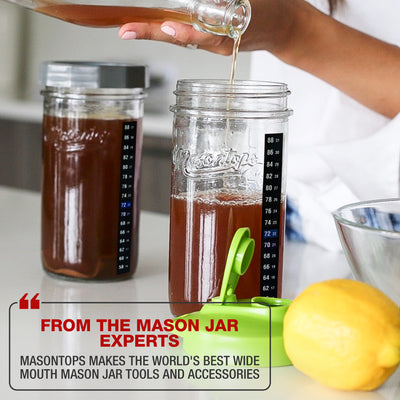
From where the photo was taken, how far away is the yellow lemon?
64 centimetres

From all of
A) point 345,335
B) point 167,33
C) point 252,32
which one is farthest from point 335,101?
point 345,335

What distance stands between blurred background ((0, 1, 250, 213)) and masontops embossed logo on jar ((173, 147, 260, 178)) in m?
1.99

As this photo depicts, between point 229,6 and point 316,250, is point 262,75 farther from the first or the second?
point 229,6

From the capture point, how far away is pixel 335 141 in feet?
4.68

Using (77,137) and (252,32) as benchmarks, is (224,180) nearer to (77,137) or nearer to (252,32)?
(77,137)

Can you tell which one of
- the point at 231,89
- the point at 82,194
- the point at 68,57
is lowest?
the point at 82,194

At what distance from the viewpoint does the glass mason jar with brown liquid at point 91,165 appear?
0.94 meters

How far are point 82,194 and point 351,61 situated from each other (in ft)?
1.82

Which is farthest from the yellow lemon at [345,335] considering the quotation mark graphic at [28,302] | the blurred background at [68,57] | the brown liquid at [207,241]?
the blurred background at [68,57]

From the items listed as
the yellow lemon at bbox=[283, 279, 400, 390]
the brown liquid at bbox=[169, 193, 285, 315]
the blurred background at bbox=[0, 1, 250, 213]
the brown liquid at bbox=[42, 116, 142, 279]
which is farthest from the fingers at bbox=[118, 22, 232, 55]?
the blurred background at bbox=[0, 1, 250, 213]

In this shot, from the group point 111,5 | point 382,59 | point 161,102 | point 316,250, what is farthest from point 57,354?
point 161,102

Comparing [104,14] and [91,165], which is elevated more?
[104,14]

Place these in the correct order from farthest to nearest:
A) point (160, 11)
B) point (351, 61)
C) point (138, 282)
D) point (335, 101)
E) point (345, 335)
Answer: point (335, 101)
point (351, 61)
point (138, 282)
point (160, 11)
point (345, 335)

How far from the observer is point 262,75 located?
150cm
